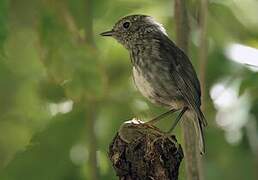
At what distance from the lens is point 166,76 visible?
5.30 meters

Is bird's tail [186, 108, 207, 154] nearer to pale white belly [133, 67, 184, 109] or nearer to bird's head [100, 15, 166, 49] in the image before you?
pale white belly [133, 67, 184, 109]

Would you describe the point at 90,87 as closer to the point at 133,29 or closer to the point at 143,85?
the point at 143,85

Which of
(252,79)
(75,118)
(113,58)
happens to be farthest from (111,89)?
(252,79)

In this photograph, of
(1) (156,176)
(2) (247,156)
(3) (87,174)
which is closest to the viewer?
(1) (156,176)

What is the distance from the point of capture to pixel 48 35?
4.34 m

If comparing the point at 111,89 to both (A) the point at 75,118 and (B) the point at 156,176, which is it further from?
(B) the point at 156,176

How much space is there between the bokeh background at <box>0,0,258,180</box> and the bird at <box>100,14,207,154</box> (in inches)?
4.6

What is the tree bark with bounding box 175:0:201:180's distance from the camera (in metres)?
4.21

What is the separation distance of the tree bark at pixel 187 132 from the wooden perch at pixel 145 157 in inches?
16.1

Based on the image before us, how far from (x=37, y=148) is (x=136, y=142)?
0.96m

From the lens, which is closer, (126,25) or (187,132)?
(187,132)

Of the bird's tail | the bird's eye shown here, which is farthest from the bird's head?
the bird's tail

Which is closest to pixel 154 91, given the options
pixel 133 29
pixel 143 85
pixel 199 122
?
pixel 143 85

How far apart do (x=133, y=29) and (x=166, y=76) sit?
0.62 m
